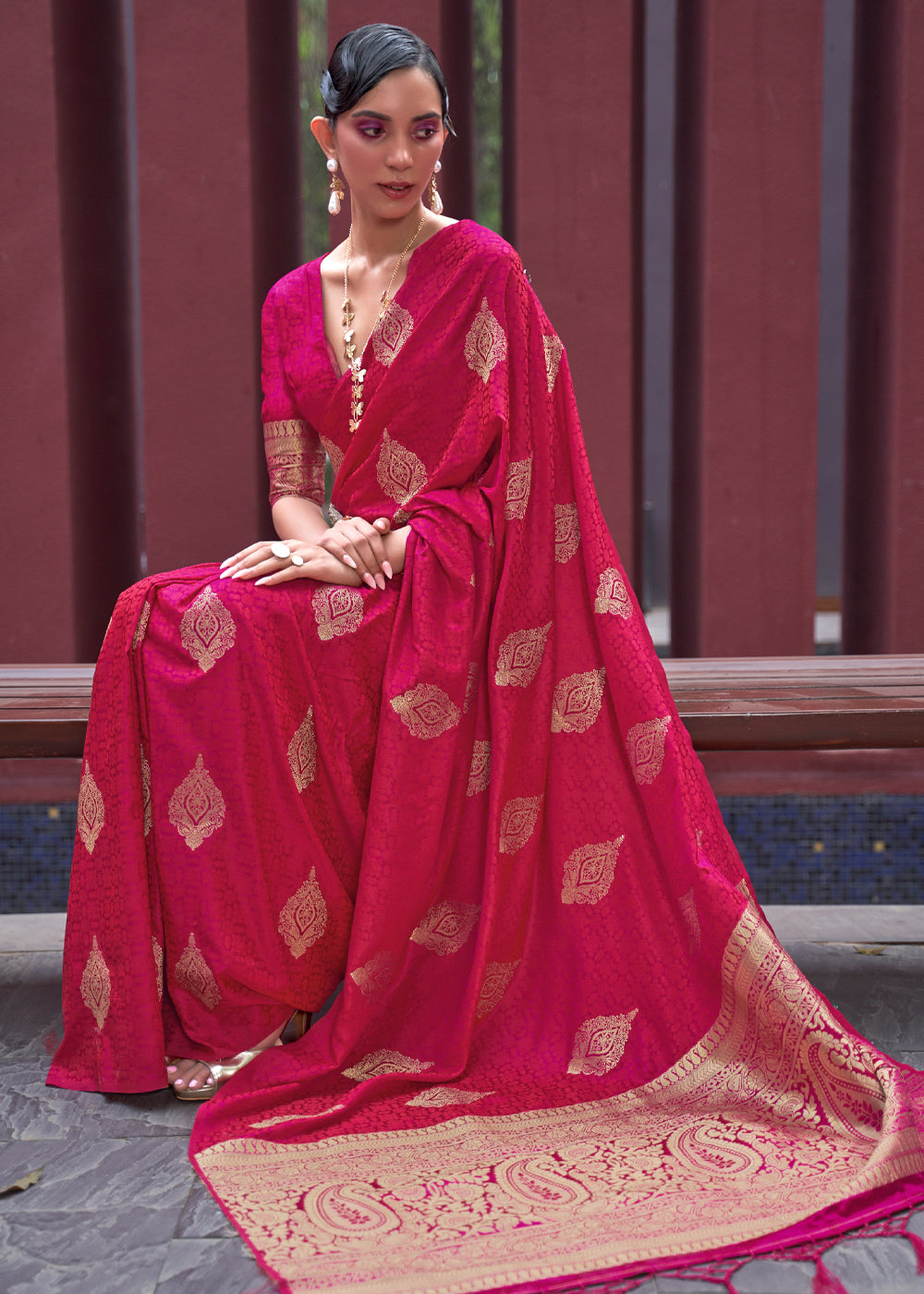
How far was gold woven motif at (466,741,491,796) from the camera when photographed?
71.1 inches

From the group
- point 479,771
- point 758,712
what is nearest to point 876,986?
point 758,712

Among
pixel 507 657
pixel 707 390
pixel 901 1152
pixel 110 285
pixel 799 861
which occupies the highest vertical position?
pixel 110 285

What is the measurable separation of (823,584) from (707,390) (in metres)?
3.42

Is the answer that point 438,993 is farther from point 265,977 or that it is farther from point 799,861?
point 799,861

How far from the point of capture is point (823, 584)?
6.18 metres

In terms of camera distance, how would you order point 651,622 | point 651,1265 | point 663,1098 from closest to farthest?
point 651,1265 < point 663,1098 < point 651,622

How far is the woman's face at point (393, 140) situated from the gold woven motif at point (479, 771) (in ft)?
3.16

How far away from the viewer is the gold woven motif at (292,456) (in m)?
2.06

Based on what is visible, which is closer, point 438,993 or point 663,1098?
point 663,1098

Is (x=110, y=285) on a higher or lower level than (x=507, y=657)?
higher

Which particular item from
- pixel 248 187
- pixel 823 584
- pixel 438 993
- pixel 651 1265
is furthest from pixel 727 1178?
pixel 823 584

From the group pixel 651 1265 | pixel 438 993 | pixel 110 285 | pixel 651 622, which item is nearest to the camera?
pixel 651 1265

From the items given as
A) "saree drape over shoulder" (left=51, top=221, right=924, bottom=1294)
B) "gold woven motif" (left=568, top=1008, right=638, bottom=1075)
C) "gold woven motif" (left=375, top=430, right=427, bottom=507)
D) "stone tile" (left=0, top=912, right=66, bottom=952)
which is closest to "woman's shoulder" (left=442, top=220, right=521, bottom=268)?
"saree drape over shoulder" (left=51, top=221, right=924, bottom=1294)

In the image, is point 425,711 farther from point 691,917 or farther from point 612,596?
point 691,917
